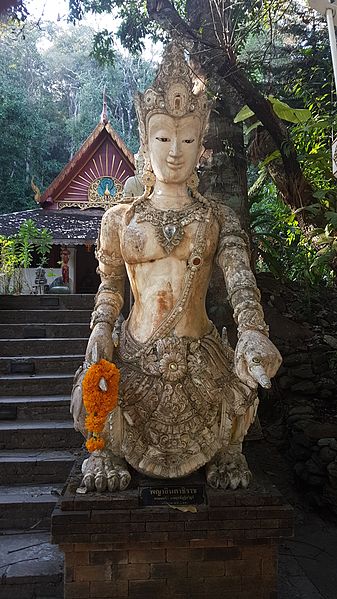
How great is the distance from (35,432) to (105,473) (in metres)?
1.88

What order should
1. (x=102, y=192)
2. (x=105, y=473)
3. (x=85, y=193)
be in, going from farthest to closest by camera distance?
1. (x=85, y=193)
2. (x=102, y=192)
3. (x=105, y=473)

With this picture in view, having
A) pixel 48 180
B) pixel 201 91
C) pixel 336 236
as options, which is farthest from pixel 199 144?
pixel 48 180

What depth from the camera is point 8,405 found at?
464cm

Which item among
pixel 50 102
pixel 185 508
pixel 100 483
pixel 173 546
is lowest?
pixel 173 546

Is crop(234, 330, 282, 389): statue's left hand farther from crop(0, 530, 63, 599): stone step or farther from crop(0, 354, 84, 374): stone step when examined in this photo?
crop(0, 354, 84, 374): stone step

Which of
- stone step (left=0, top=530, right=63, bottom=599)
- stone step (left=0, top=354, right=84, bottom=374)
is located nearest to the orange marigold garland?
stone step (left=0, top=530, right=63, bottom=599)

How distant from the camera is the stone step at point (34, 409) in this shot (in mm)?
4648

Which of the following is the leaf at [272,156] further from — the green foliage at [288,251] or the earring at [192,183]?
the earring at [192,183]

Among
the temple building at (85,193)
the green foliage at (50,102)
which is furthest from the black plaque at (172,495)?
the green foliage at (50,102)

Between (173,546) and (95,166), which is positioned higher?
(95,166)

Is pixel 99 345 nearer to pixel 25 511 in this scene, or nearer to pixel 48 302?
pixel 25 511

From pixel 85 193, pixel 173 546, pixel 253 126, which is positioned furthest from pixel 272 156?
pixel 85 193

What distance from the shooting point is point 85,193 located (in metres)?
12.1

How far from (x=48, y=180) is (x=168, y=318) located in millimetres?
20836
